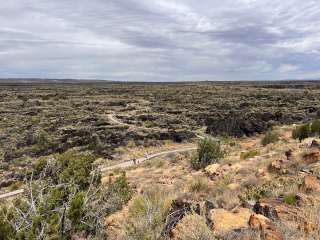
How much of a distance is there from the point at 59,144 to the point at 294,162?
89.6ft

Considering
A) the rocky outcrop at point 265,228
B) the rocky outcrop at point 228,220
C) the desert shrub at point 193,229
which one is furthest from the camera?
the rocky outcrop at point 228,220

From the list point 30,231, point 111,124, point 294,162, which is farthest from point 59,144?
point 30,231

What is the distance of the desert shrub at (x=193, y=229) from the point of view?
4883 millimetres

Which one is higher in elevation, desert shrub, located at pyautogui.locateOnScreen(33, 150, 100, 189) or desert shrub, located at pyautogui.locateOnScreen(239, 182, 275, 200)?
desert shrub, located at pyautogui.locateOnScreen(239, 182, 275, 200)

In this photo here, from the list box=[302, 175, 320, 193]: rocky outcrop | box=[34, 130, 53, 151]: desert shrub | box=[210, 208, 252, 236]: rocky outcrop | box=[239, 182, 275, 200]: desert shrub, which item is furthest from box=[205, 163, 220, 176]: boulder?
box=[34, 130, 53, 151]: desert shrub

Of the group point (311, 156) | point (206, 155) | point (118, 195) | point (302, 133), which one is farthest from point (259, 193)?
point (302, 133)

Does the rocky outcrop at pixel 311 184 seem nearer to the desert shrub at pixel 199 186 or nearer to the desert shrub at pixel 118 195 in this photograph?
the desert shrub at pixel 199 186

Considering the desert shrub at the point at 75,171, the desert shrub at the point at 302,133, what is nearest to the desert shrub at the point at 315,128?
the desert shrub at the point at 302,133

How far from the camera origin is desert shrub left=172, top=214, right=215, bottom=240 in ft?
16.0

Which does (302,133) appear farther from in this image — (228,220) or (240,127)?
(240,127)

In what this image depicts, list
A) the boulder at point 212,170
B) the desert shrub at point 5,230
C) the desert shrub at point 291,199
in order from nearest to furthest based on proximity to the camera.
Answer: the desert shrub at point 291,199, the desert shrub at point 5,230, the boulder at point 212,170

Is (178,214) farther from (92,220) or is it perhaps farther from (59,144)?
(59,144)

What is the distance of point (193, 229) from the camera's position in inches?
200

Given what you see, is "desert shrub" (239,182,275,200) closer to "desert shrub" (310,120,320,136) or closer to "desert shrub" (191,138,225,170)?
"desert shrub" (191,138,225,170)
